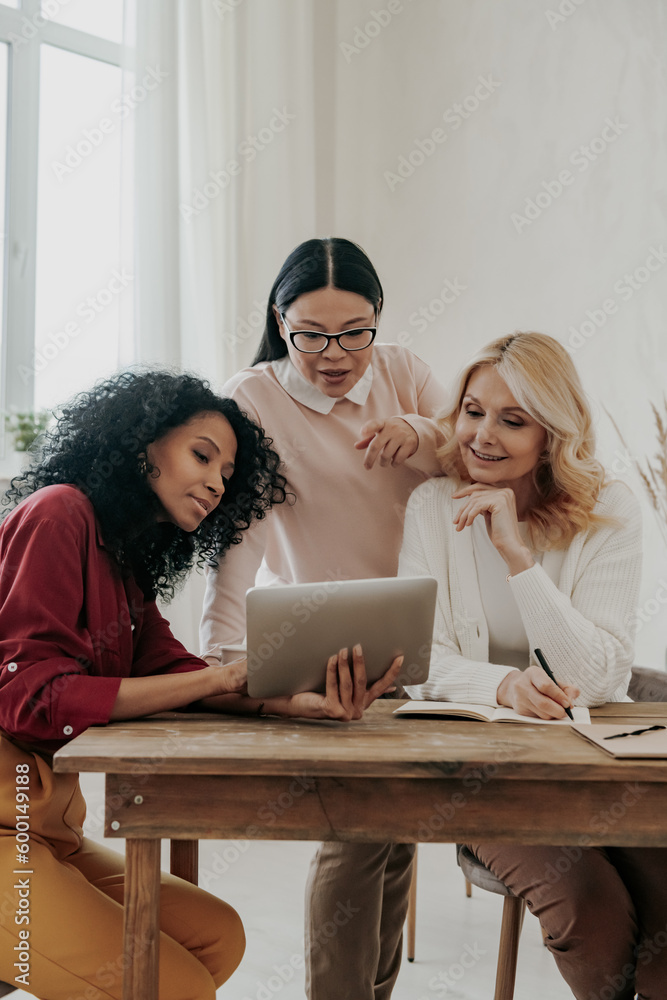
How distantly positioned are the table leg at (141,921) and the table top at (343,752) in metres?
0.11

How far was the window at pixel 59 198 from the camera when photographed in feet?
9.82

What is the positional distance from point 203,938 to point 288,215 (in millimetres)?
2608

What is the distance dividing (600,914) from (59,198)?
278cm

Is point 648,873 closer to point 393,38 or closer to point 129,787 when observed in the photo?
point 129,787

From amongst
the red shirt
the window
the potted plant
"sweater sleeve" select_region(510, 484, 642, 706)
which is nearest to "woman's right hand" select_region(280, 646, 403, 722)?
the red shirt

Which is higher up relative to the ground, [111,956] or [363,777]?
[363,777]

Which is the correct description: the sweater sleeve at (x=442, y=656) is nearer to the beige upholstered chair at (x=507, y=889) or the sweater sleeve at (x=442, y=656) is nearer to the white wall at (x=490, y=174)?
the beige upholstered chair at (x=507, y=889)

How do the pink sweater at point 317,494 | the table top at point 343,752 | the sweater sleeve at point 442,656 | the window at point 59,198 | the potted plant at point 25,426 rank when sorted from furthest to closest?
the window at point 59,198 < the potted plant at point 25,426 < the pink sweater at point 317,494 < the sweater sleeve at point 442,656 < the table top at point 343,752

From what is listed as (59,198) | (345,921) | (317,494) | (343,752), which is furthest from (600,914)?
(59,198)

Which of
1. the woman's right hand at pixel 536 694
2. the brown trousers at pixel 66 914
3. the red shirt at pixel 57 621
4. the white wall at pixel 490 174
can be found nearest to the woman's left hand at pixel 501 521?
the woman's right hand at pixel 536 694

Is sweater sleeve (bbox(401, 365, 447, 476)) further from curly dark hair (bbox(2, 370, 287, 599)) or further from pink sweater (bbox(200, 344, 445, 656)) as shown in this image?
curly dark hair (bbox(2, 370, 287, 599))

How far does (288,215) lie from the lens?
3312 mm

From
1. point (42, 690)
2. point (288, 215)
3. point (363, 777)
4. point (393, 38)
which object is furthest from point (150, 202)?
point (363, 777)

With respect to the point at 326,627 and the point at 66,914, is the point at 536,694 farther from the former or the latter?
the point at 66,914
